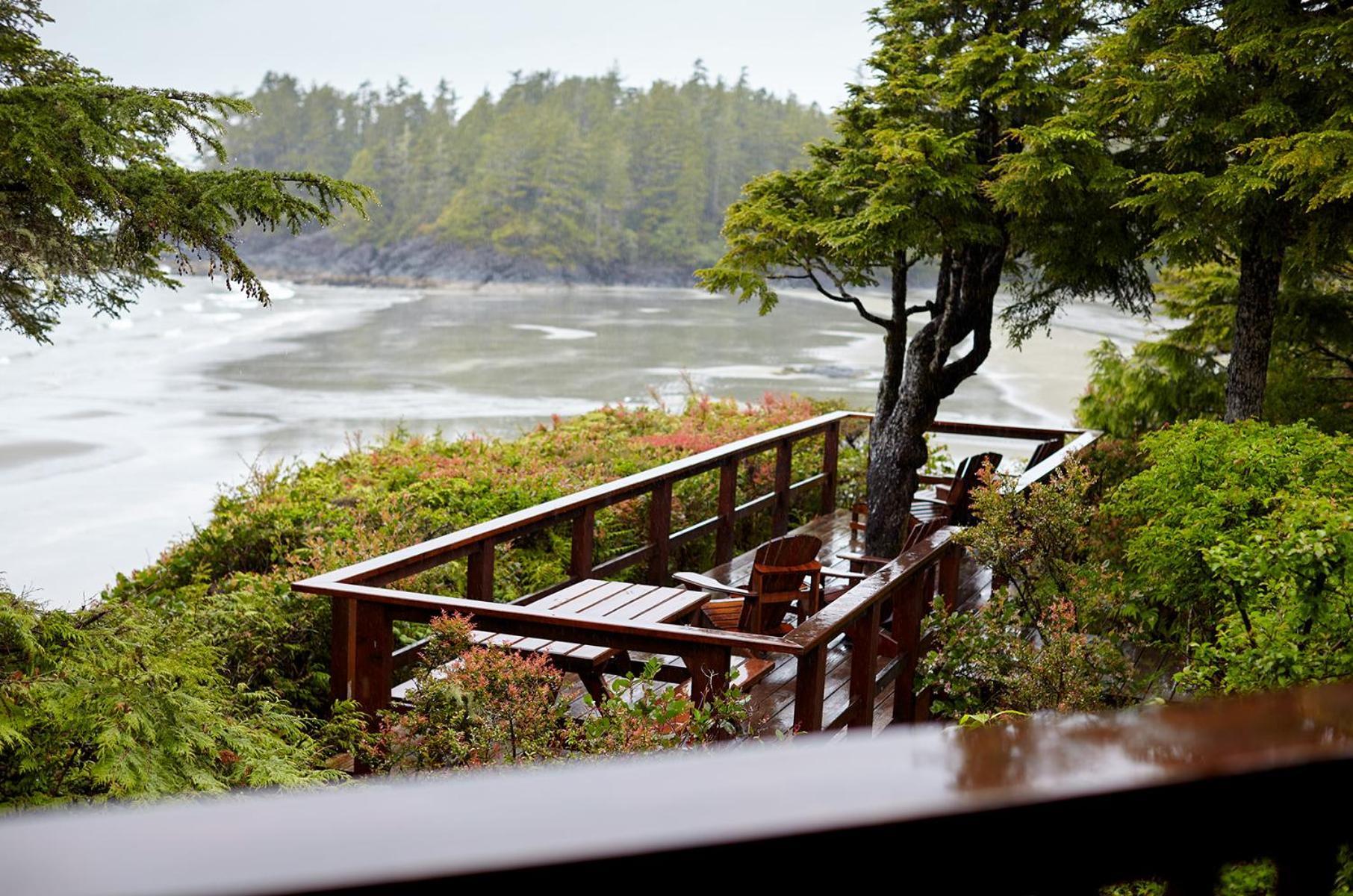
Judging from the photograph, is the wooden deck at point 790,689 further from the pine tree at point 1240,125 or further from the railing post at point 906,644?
the pine tree at point 1240,125

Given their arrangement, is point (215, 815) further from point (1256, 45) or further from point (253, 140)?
point (253, 140)

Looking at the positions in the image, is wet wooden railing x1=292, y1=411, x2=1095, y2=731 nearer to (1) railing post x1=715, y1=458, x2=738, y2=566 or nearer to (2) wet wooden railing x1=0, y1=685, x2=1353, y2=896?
(1) railing post x1=715, y1=458, x2=738, y2=566

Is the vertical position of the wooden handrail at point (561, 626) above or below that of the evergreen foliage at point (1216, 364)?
below

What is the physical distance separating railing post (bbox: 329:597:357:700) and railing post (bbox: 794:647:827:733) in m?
1.85

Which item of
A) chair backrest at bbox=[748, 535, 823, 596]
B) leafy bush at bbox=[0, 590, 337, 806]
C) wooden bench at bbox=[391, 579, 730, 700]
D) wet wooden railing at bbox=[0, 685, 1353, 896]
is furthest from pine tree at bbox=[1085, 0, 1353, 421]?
wet wooden railing at bbox=[0, 685, 1353, 896]

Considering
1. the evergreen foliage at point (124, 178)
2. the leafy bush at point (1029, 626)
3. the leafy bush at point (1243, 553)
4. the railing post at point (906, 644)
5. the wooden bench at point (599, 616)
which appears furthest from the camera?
the railing post at point (906, 644)

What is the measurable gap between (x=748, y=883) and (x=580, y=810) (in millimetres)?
113

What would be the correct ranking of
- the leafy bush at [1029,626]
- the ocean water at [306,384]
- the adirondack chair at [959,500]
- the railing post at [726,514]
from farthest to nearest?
1. the ocean water at [306,384]
2. the adirondack chair at [959,500]
3. the railing post at [726,514]
4. the leafy bush at [1029,626]

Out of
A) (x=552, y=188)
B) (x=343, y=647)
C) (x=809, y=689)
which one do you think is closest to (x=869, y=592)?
(x=809, y=689)

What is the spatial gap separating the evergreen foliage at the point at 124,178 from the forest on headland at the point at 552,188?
224ft

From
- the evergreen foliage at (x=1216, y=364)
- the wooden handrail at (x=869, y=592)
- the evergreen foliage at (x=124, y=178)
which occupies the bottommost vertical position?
the wooden handrail at (x=869, y=592)

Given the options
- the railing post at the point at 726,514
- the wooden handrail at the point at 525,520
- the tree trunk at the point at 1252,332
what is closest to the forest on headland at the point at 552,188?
the tree trunk at the point at 1252,332

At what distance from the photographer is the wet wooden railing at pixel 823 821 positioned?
0.62m

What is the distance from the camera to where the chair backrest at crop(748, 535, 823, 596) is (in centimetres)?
647
